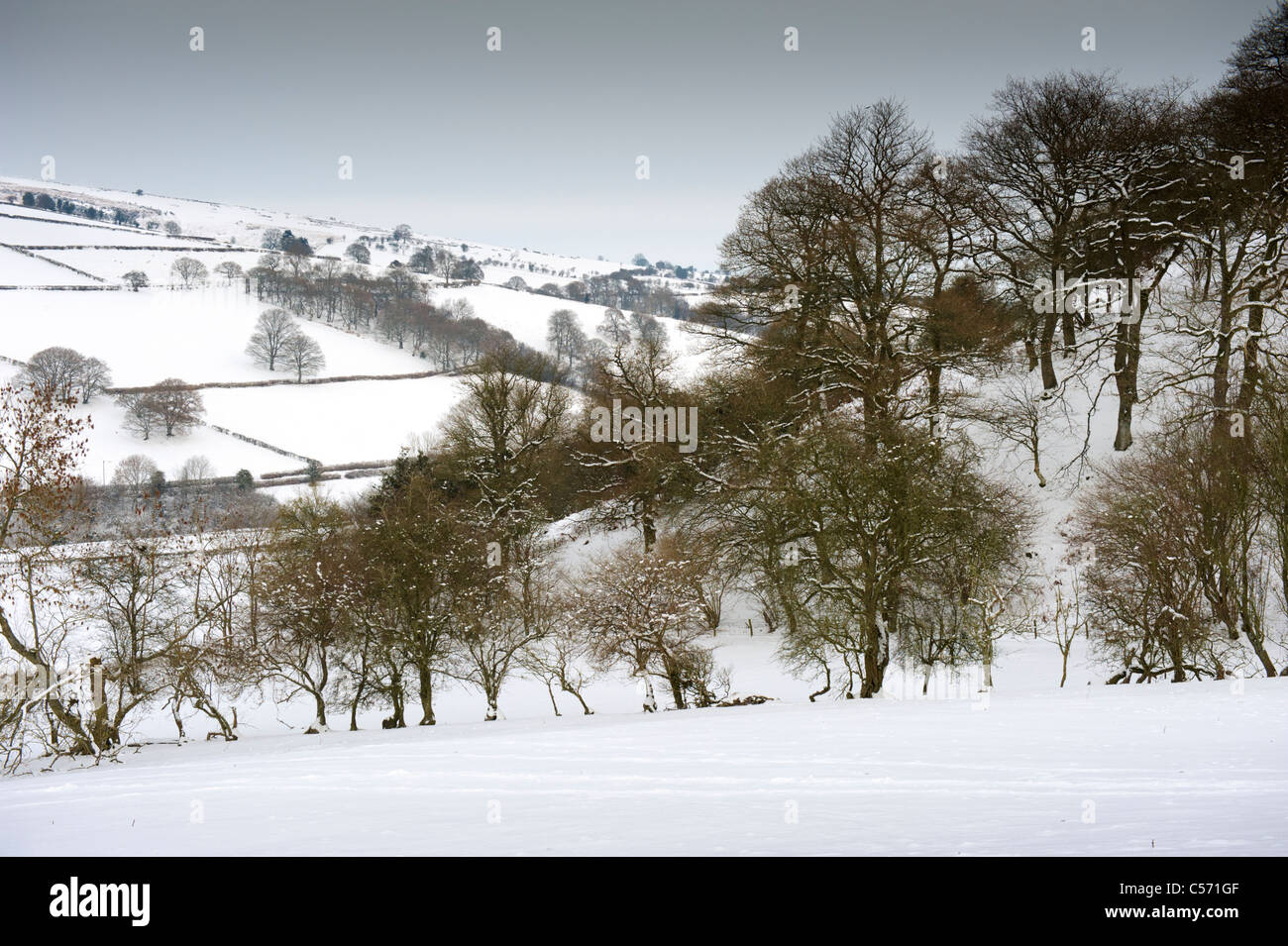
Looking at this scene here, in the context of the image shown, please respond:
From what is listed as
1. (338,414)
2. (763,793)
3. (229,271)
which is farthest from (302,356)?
(763,793)

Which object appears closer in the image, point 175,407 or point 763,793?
point 763,793

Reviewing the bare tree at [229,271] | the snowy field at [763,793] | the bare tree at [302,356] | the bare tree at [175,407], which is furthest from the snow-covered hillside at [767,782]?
the bare tree at [229,271]

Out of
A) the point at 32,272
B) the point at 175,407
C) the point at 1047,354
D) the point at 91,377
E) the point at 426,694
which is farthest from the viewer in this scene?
the point at 32,272

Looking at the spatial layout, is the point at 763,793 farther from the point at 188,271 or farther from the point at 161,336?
the point at 188,271

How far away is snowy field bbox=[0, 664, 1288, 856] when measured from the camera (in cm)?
707

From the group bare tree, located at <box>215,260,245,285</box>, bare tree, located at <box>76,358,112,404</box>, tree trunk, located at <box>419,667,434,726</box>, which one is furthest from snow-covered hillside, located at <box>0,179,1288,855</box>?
bare tree, located at <box>215,260,245,285</box>

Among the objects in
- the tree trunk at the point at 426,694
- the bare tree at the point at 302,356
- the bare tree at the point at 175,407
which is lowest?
the tree trunk at the point at 426,694

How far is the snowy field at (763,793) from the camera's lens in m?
7.07

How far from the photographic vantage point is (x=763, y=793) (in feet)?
31.1

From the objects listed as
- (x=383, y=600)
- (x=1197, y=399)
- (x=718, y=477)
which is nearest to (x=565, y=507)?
(x=718, y=477)

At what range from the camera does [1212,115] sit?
33.2 metres

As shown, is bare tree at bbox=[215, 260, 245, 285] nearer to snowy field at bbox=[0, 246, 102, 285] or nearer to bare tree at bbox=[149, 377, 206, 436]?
snowy field at bbox=[0, 246, 102, 285]

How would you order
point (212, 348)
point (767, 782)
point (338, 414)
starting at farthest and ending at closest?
1. point (212, 348)
2. point (338, 414)
3. point (767, 782)

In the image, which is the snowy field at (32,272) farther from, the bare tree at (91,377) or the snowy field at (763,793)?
the snowy field at (763,793)
